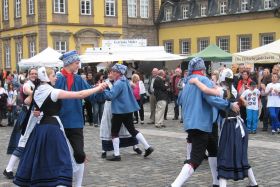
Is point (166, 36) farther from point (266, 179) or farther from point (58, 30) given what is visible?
point (266, 179)

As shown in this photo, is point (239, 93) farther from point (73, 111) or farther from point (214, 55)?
point (214, 55)

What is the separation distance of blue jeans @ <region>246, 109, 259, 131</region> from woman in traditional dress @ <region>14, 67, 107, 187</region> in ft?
27.0

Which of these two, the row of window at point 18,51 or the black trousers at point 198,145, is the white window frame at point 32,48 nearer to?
the row of window at point 18,51

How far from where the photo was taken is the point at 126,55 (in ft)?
92.3

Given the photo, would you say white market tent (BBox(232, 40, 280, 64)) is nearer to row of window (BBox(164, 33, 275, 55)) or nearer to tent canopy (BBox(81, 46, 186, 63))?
tent canopy (BBox(81, 46, 186, 63))

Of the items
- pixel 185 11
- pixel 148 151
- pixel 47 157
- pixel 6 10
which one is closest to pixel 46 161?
pixel 47 157

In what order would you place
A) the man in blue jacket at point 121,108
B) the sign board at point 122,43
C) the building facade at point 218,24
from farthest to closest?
the building facade at point 218,24, the sign board at point 122,43, the man in blue jacket at point 121,108

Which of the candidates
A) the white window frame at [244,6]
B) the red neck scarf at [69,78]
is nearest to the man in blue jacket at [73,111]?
the red neck scarf at [69,78]

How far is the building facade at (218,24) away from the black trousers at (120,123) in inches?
1143

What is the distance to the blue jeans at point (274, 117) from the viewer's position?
1380 cm

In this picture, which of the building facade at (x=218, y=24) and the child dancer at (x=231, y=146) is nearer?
the child dancer at (x=231, y=146)

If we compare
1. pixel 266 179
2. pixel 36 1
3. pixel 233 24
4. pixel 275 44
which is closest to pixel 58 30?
pixel 36 1

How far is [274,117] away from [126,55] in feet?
49.4

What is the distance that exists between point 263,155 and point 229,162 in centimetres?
363
